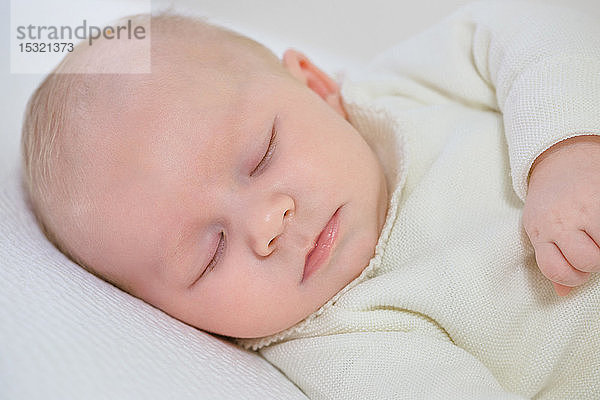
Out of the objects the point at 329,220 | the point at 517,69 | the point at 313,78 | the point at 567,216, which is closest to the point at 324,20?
the point at 313,78

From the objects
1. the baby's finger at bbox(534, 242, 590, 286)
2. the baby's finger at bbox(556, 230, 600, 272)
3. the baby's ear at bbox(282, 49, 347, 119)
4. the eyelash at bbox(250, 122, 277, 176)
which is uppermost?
the baby's ear at bbox(282, 49, 347, 119)

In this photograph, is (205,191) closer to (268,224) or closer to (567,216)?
(268,224)

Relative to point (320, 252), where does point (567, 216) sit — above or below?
above

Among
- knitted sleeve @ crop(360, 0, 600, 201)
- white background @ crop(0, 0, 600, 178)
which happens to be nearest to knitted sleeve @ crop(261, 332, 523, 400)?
knitted sleeve @ crop(360, 0, 600, 201)

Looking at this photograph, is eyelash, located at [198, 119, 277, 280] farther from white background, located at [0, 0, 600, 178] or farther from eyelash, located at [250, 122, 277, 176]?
white background, located at [0, 0, 600, 178]

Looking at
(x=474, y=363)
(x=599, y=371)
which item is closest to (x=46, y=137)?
(x=474, y=363)

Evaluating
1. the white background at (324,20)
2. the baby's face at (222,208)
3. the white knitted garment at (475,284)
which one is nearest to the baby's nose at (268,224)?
the baby's face at (222,208)

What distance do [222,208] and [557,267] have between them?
0.43 meters

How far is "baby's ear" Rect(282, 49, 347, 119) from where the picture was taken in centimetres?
119

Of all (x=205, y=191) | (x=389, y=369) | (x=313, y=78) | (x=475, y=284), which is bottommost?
(x=389, y=369)

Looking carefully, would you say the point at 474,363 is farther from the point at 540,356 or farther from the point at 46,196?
the point at 46,196

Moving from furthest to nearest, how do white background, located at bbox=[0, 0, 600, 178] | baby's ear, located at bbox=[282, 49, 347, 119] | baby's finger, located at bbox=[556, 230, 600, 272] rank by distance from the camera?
white background, located at bbox=[0, 0, 600, 178] → baby's ear, located at bbox=[282, 49, 347, 119] → baby's finger, located at bbox=[556, 230, 600, 272]

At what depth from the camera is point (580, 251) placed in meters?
0.81

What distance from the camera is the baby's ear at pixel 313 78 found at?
1190mm
